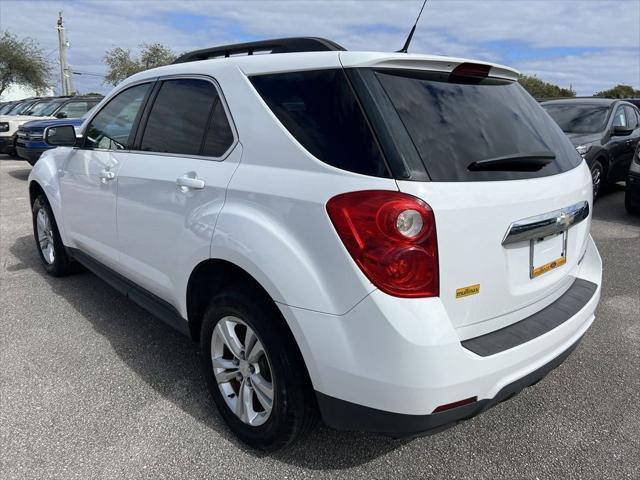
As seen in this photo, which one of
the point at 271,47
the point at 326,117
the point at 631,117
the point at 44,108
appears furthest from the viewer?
the point at 44,108

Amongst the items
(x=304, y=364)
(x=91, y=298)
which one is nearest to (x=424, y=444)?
(x=304, y=364)

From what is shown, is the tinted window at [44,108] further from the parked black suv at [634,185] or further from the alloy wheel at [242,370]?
the alloy wheel at [242,370]

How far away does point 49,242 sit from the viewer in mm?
4762

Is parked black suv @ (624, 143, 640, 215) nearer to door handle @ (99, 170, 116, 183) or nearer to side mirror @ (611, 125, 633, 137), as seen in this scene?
side mirror @ (611, 125, 633, 137)

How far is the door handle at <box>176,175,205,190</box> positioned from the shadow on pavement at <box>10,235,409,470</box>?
117cm

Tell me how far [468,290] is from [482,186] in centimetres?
40

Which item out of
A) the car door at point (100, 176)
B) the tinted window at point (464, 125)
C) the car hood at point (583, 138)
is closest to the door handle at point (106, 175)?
the car door at point (100, 176)

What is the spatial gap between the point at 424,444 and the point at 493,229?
1.15 metres

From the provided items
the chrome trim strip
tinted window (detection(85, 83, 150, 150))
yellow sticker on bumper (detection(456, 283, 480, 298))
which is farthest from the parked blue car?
yellow sticker on bumper (detection(456, 283, 480, 298))

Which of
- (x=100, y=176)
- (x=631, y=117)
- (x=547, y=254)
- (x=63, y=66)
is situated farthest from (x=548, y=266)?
(x=63, y=66)

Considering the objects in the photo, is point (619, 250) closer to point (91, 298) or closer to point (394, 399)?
point (394, 399)

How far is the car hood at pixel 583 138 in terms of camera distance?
7.89m

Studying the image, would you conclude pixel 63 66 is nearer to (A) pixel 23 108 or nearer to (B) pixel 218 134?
(A) pixel 23 108

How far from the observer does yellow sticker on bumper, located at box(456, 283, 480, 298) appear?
6.13 ft
